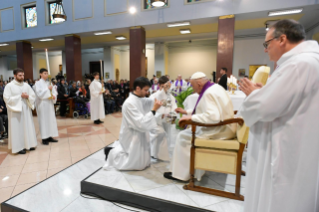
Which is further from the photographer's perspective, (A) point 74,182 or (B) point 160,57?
(B) point 160,57

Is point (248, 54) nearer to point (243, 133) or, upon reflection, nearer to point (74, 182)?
point (243, 133)

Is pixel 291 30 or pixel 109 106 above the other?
pixel 291 30

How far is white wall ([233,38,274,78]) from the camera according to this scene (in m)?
11.1

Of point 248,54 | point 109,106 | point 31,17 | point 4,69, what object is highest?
point 31,17

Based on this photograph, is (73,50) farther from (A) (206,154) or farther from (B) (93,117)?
(A) (206,154)

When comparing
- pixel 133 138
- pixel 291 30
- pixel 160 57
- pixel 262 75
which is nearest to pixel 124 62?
pixel 160 57

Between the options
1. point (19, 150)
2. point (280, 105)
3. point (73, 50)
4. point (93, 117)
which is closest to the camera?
point (280, 105)

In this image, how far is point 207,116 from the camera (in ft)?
7.15

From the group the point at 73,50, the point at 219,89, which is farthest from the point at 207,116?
the point at 73,50

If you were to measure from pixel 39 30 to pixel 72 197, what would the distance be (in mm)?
11712

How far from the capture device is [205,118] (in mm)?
2188

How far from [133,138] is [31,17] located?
12431mm

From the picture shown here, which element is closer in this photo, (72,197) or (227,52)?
(72,197)

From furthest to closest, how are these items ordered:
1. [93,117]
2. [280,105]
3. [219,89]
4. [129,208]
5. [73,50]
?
[73,50], [93,117], [219,89], [129,208], [280,105]
